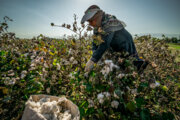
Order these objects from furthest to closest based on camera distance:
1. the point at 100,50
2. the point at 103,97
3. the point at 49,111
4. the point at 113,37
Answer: the point at 113,37, the point at 100,50, the point at 103,97, the point at 49,111

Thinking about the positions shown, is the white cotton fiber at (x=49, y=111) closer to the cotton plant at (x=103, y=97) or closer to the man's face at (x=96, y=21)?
the cotton plant at (x=103, y=97)

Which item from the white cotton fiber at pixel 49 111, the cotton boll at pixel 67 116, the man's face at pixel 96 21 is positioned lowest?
the cotton boll at pixel 67 116

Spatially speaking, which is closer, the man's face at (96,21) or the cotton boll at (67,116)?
the cotton boll at (67,116)

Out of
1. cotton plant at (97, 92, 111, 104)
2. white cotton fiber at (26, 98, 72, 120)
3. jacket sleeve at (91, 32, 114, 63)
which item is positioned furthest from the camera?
jacket sleeve at (91, 32, 114, 63)

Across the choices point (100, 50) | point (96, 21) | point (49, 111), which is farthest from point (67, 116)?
point (96, 21)

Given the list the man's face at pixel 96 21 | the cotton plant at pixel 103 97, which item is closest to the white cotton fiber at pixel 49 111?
the cotton plant at pixel 103 97

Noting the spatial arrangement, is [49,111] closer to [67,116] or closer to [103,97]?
[67,116]

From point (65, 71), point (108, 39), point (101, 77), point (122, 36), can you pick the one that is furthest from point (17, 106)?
point (122, 36)

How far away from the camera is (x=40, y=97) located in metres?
1.32

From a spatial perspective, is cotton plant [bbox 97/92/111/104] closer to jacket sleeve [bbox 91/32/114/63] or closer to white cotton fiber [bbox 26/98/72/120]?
white cotton fiber [bbox 26/98/72/120]

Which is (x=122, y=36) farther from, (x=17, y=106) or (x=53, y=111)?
(x=17, y=106)

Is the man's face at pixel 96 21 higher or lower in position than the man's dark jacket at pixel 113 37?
higher

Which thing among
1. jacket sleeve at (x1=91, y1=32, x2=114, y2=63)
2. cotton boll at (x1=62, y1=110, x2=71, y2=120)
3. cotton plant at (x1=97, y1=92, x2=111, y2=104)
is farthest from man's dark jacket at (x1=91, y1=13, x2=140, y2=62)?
cotton boll at (x1=62, y1=110, x2=71, y2=120)

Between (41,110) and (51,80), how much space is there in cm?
107
